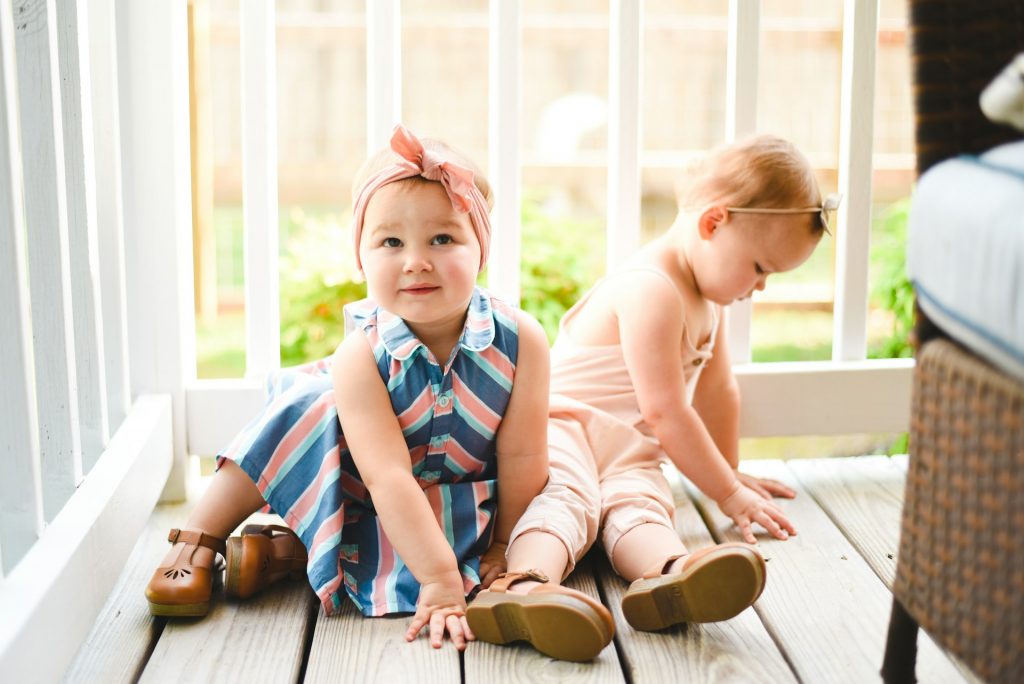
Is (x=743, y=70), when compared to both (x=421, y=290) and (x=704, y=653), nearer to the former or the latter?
(x=421, y=290)

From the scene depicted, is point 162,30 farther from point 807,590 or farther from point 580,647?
point 807,590

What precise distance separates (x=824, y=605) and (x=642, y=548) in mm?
249

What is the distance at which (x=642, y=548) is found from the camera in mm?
1561

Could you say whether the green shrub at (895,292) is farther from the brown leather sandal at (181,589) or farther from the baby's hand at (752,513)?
the brown leather sandal at (181,589)

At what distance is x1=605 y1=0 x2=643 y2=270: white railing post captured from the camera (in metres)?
1.95

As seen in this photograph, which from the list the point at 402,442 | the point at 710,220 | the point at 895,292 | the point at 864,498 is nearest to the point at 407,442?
the point at 402,442

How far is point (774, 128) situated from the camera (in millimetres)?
4410

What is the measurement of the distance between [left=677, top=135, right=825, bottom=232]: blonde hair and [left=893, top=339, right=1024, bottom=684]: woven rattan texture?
688mm

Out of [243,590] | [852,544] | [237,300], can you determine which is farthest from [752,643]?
[237,300]

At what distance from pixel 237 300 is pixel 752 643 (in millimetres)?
2894

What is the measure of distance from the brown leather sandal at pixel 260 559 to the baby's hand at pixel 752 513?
2.17 ft

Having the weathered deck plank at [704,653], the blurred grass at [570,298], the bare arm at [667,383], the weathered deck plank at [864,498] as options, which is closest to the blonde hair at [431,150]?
the bare arm at [667,383]

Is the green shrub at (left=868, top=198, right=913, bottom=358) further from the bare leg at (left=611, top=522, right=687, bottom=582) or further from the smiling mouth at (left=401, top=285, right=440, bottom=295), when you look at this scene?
the smiling mouth at (left=401, top=285, right=440, bottom=295)

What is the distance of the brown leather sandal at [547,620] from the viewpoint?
131cm
